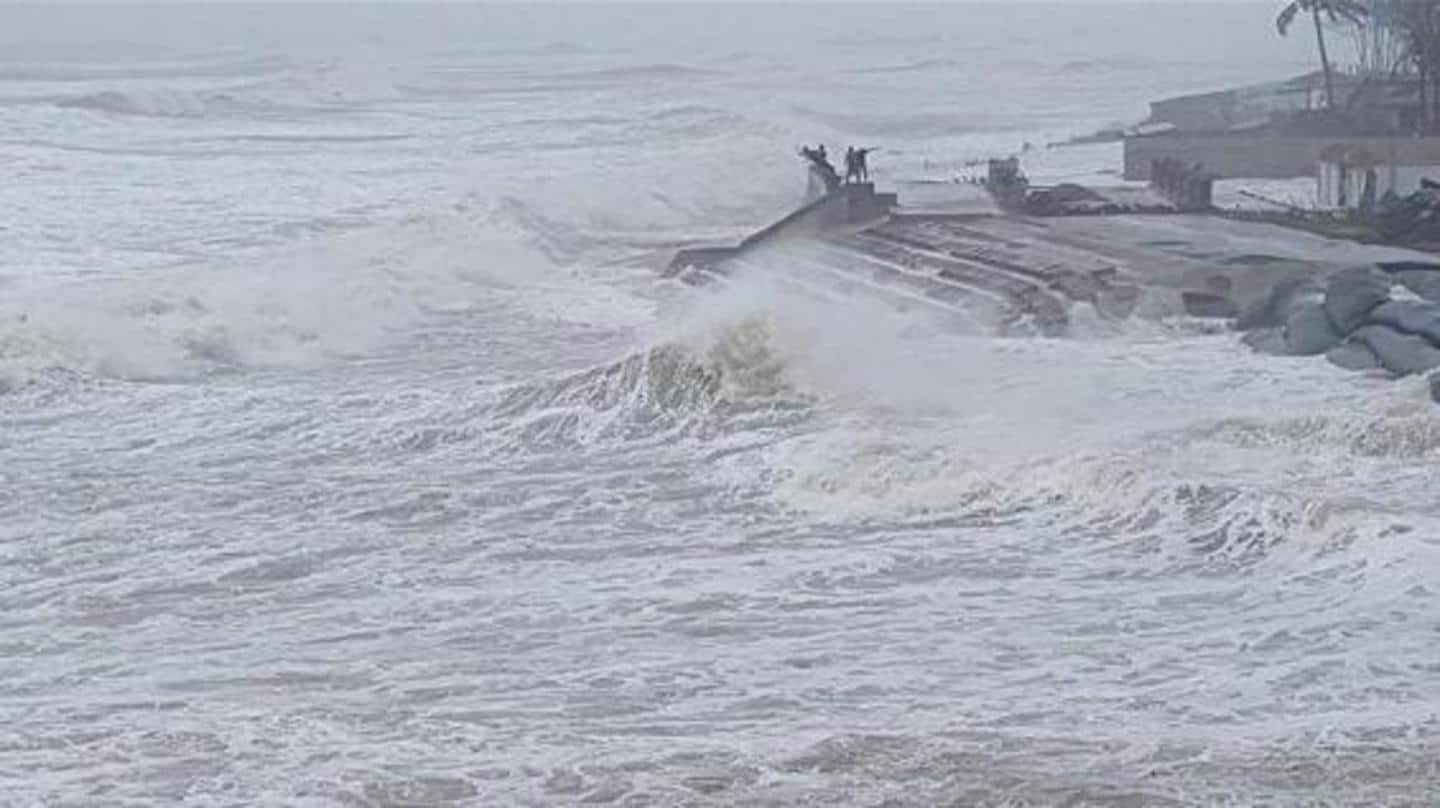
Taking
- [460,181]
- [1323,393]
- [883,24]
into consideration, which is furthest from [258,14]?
[1323,393]

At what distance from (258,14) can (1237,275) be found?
154040mm

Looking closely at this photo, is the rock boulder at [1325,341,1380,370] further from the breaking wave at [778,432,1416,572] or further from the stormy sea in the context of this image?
the breaking wave at [778,432,1416,572]

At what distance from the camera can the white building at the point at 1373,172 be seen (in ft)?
103

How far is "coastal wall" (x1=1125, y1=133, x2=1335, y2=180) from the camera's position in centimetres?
3922

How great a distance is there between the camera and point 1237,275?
23.4 meters

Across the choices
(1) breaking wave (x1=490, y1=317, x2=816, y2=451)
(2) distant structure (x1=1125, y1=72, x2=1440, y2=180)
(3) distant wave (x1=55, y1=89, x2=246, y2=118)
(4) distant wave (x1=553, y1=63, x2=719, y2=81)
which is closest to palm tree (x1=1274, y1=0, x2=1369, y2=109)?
(2) distant structure (x1=1125, y1=72, x2=1440, y2=180)

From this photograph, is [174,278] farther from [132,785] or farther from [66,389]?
[132,785]

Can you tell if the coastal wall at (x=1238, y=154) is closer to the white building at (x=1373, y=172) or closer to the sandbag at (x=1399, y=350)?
the white building at (x=1373, y=172)

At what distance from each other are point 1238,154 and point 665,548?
27700mm

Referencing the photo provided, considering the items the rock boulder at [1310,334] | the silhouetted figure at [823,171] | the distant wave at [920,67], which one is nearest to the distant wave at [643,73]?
the distant wave at [920,67]

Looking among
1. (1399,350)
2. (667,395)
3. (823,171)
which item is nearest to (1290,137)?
(823,171)

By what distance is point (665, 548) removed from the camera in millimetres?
13805

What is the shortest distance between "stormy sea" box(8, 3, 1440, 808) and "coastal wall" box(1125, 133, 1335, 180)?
448 inches

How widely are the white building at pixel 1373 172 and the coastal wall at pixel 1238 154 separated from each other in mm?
5119
